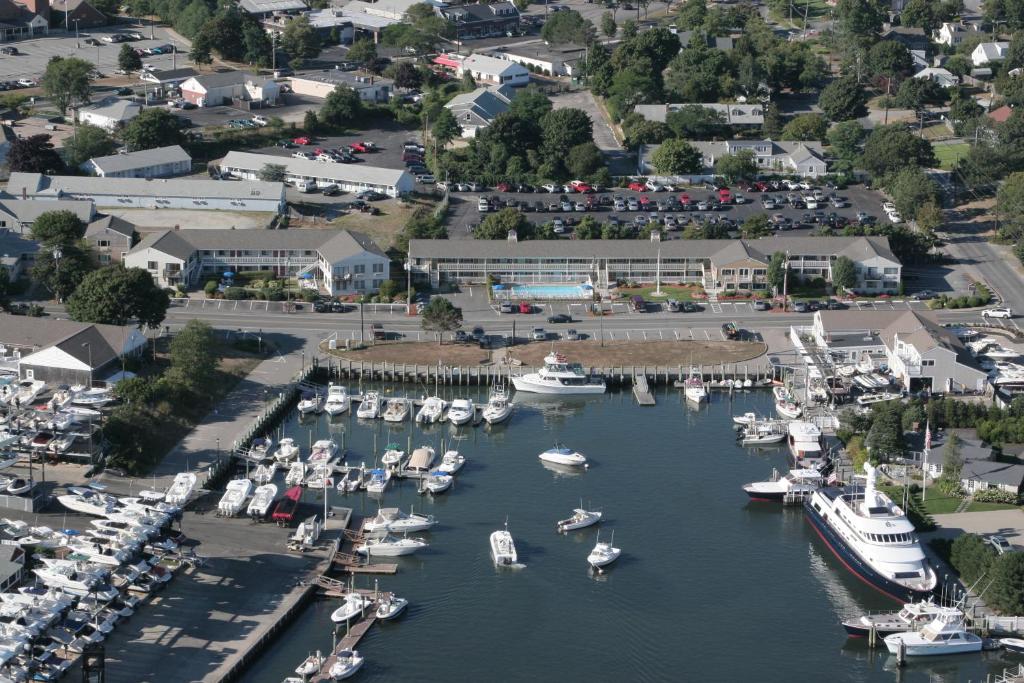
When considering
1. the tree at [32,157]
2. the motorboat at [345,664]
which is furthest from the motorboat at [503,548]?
the tree at [32,157]

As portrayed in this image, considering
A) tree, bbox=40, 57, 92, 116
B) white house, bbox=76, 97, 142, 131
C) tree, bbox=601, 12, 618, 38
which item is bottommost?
white house, bbox=76, 97, 142, 131

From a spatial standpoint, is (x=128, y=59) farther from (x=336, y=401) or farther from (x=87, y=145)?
(x=336, y=401)

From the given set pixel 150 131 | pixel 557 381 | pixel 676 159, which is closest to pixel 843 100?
pixel 676 159

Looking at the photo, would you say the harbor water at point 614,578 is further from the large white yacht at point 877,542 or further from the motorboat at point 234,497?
the motorboat at point 234,497

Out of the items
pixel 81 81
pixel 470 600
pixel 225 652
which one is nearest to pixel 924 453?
pixel 470 600

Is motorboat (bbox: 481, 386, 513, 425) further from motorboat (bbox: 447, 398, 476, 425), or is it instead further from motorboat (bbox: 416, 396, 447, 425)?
motorboat (bbox: 416, 396, 447, 425)

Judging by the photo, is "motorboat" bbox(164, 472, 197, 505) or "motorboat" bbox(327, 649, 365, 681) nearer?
"motorboat" bbox(327, 649, 365, 681)

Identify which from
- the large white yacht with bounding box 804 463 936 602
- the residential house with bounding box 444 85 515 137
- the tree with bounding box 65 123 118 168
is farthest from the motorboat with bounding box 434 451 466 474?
the residential house with bounding box 444 85 515 137
